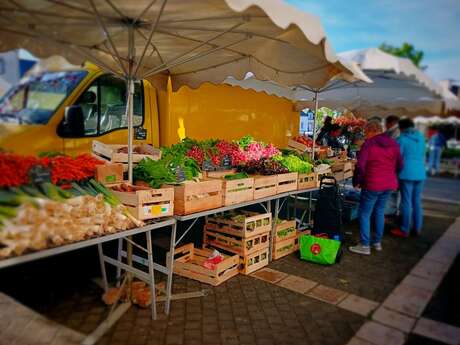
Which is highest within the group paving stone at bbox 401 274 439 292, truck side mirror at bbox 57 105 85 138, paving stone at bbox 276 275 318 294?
truck side mirror at bbox 57 105 85 138

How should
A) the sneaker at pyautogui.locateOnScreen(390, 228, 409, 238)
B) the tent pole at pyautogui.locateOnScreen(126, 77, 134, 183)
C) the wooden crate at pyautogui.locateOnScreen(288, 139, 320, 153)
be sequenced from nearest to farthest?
the tent pole at pyautogui.locateOnScreen(126, 77, 134, 183) → the sneaker at pyautogui.locateOnScreen(390, 228, 409, 238) → the wooden crate at pyautogui.locateOnScreen(288, 139, 320, 153)

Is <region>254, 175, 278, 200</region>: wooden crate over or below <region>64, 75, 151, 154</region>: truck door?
below

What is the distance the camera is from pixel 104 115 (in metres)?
5.25

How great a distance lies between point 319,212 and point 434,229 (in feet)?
Answer: 11.1

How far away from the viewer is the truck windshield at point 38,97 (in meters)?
3.29

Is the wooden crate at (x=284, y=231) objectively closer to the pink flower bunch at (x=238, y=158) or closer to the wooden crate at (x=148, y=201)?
the pink flower bunch at (x=238, y=158)

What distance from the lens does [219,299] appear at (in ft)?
13.3

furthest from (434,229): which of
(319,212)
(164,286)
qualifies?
(164,286)

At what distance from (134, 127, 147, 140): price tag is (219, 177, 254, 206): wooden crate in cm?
204

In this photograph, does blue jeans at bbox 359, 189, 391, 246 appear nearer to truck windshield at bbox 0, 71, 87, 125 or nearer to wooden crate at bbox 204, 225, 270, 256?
wooden crate at bbox 204, 225, 270, 256

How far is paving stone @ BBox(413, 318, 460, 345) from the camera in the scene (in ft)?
11.3

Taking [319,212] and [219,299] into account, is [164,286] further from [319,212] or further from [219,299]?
[319,212]

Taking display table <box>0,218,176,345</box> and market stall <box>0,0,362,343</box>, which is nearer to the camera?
display table <box>0,218,176,345</box>

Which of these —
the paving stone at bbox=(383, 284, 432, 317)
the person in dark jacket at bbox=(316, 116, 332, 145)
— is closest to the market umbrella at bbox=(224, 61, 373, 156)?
the person in dark jacket at bbox=(316, 116, 332, 145)
